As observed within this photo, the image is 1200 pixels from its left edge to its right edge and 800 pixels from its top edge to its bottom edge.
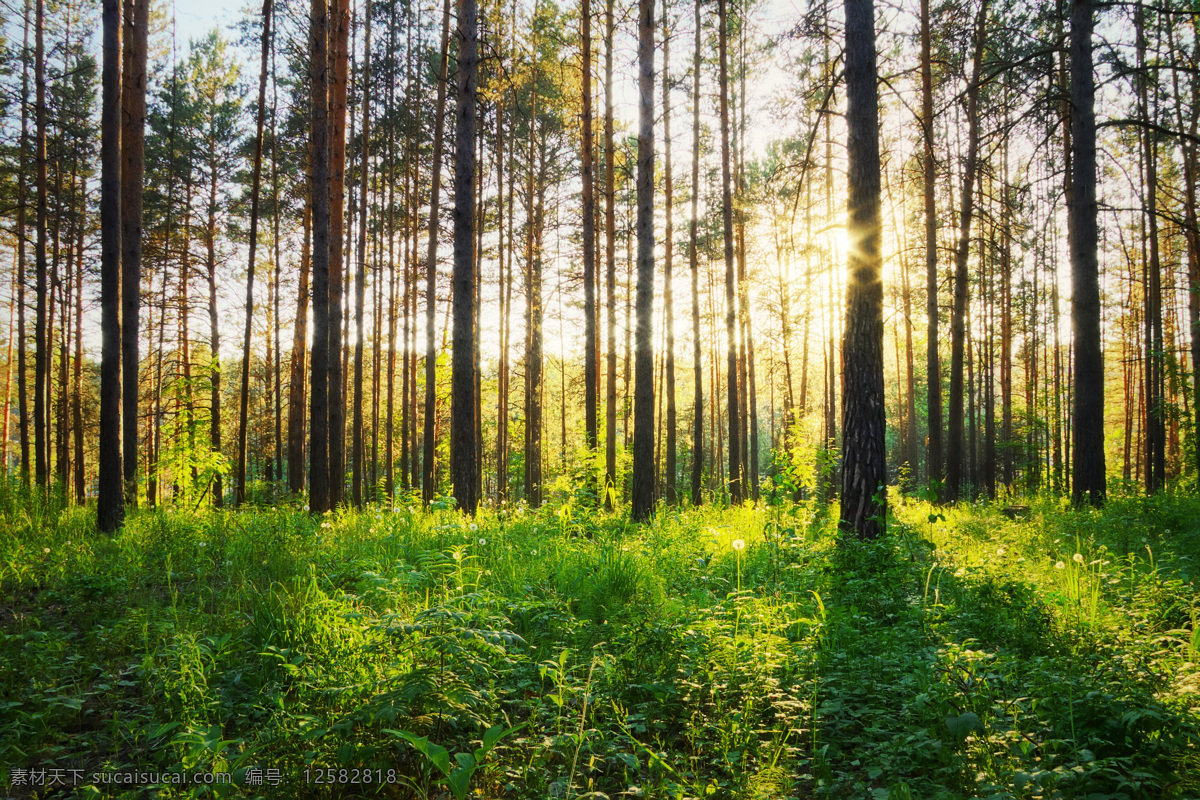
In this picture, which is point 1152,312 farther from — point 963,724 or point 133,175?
point 133,175

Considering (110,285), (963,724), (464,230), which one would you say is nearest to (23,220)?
(110,285)

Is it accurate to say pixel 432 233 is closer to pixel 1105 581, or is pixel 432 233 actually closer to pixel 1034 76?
pixel 1034 76

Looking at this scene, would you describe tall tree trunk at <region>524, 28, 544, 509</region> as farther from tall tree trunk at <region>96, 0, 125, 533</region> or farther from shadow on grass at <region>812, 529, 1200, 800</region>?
shadow on grass at <region>812, 529, 1200, 800</region>

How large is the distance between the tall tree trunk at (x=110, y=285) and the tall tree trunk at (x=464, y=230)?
4.13 meters

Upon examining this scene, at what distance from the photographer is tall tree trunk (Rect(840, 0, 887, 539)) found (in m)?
5.89

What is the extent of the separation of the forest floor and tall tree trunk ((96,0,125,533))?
2.23 meters

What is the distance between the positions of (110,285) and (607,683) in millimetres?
8114

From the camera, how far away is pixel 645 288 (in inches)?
369

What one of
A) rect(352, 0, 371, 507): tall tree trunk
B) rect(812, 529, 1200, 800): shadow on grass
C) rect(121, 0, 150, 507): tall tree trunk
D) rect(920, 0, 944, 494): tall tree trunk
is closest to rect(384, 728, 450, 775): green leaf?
rect(812, 529, 1200, 800): shadow on grass

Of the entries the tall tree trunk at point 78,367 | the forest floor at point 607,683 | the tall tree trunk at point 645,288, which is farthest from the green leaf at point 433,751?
the tall tree trunk at point 78,367

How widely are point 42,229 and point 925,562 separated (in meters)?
18.0

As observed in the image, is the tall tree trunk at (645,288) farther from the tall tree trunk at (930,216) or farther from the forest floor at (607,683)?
the tall tree trunk at (930,216)

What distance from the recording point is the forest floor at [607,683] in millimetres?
2174

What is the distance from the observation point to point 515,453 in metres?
31.9
